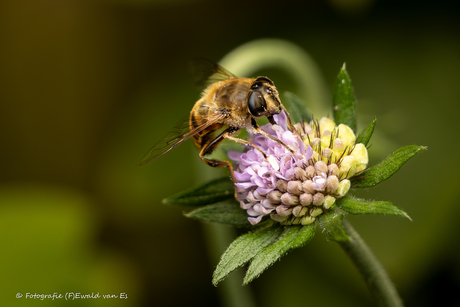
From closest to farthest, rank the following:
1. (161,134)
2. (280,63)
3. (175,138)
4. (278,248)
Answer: (278,248) < (175,138) < (280,63) < (161,134)

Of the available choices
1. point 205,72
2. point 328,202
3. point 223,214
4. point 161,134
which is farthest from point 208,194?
point 161,134

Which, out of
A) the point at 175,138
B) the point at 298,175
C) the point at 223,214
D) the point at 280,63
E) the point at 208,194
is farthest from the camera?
the point at 280,63

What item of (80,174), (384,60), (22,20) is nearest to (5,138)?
(80,174)


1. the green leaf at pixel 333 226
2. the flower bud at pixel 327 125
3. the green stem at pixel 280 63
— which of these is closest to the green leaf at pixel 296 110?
the flower bud at pixel 327 125

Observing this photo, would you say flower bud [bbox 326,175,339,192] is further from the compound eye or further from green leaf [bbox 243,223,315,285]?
the compound eye

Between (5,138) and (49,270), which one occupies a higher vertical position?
(5,138)

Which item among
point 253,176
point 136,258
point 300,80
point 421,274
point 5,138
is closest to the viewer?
point 253,176

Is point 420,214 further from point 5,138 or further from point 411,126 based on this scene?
point 5,138

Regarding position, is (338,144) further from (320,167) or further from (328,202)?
(328,202)
